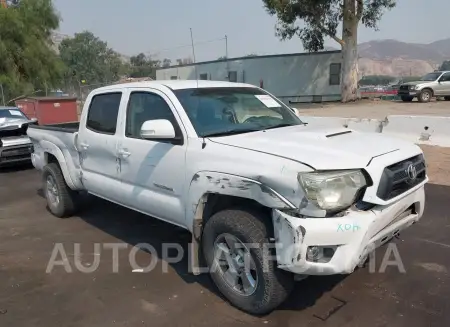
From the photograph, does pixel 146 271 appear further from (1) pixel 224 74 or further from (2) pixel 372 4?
(1) pixel 224 74

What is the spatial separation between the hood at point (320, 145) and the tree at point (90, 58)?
2552 inches

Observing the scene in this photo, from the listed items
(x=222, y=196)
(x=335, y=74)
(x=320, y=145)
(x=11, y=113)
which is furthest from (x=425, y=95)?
(x=222, y=196)

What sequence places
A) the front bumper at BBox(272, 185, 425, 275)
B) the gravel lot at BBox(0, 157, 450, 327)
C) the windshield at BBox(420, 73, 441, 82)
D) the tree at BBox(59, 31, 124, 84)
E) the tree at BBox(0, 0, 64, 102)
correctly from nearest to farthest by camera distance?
the front bumper at BBox(272, 185, 425, 275), the gravel lot at BBox(0, 157, 450, 327), the windshield at BBox(420, 73, 441, 82), the tree at BBox(0, 0, 64, 102), the tree at BBox(59, 31, 124, 84)

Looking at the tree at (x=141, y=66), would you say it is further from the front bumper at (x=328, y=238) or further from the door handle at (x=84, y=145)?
the front bumper at (x=328, y=238)

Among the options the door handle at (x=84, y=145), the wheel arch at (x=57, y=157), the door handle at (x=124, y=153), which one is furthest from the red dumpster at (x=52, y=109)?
the door handle at (x=124, y=153)

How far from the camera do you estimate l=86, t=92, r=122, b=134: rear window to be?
15.6ft

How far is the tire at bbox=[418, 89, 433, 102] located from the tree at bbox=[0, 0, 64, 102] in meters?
22.7

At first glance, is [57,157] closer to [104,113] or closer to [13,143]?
[104,113]

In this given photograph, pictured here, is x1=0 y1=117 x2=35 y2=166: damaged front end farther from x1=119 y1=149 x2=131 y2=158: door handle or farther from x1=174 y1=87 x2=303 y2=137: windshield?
x1=174 y1=87 x2=303 y2=137: windshield

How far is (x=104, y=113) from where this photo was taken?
4.95 m

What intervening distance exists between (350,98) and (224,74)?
36.2 ft

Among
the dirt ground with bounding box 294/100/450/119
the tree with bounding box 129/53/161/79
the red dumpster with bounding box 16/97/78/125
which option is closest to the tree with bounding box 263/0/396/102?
the dirt ground with bounding box 294/100/450/119

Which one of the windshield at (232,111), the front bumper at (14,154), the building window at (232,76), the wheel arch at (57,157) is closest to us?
the windshield at (232,111)

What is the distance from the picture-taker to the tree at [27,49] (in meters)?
26.3
